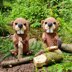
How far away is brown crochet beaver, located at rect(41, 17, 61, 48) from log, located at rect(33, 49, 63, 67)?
27 centimetres

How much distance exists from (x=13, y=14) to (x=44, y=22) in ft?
6.06

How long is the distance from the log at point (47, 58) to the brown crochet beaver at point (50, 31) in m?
0.27

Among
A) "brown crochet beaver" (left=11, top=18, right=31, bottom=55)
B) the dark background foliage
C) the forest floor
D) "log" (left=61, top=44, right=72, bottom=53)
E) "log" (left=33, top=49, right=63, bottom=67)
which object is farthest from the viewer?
the dark background foliage

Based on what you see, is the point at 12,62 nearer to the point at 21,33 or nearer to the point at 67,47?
the point at 21,33

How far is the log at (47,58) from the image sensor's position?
3.74 meters

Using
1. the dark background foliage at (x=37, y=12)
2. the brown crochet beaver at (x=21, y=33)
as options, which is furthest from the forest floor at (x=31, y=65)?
the dark background foliage at (x=37, y=12)

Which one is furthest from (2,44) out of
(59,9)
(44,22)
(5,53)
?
(59,9)

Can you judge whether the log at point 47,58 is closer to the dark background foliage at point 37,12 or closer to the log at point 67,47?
the log at point 67,47

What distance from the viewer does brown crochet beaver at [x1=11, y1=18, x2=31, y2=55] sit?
3.97 m

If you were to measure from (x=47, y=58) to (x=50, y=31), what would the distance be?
43 cm

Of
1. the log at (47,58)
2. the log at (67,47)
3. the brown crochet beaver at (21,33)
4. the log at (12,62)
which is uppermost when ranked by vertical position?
the brown crochet beaver at (21,33)

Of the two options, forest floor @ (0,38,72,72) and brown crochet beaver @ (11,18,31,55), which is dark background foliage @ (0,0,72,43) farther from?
brown crochet beaver @ (11,18,31,55)

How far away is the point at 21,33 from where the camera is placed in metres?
4.00

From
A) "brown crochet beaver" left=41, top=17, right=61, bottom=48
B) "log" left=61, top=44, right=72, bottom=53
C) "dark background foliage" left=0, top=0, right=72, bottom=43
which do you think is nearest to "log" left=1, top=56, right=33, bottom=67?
"brown crochet beaver" left=41, top=17, right=61, bottom=48
